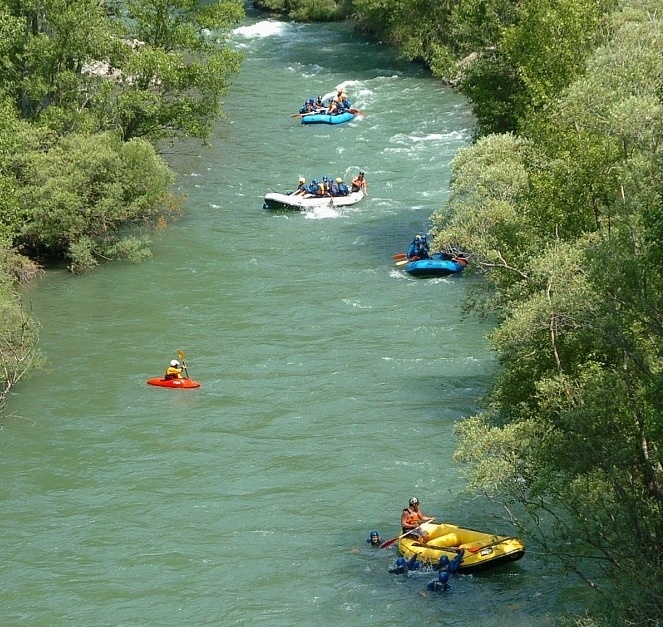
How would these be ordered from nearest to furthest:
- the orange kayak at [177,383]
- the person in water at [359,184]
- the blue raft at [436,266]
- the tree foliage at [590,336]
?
the tree foliage at [590,336], the orange kayak at [177,383], the blue raft at [436,266], the person in water at [359,184]

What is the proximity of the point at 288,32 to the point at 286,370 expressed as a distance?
4226 cm

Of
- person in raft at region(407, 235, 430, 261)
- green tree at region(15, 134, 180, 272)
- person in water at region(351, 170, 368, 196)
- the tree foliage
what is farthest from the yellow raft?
person in water at region(351, 170, 368, 196)

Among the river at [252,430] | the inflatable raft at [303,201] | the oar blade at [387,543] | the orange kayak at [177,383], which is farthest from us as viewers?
the inflatable raft at [303,201]

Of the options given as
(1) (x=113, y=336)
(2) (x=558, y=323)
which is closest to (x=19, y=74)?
(1) (x=113, y=336)

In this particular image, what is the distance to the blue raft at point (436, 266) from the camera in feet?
108

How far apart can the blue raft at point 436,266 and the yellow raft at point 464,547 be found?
1274 centimetres

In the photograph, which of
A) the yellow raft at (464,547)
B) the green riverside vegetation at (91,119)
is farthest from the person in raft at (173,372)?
the yellow raft at (464,547)

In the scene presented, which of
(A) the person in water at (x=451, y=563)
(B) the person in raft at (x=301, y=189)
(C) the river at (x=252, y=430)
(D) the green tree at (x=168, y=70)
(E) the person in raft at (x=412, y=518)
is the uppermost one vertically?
(D) the green tree at (x=168, y=70)

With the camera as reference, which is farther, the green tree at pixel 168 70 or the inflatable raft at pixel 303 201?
the inflatable raft at pixel 303 201

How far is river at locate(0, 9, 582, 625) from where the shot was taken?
1977 cm

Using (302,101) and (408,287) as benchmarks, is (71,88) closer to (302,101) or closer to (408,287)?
(408,287)

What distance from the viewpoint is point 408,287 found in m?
32.4

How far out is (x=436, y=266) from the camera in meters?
32.8

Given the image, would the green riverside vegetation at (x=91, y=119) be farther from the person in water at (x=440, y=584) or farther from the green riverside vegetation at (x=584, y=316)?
the person in water at (x=440, y=584)
